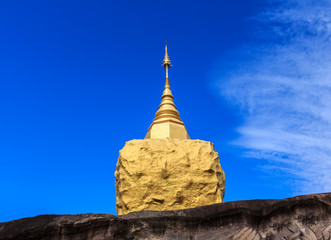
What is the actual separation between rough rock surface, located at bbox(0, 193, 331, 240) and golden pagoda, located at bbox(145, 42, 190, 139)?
18.9ft

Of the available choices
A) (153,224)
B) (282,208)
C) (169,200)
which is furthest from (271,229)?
(169,200)

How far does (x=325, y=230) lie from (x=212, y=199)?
407 cm

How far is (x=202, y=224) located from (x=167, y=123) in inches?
247

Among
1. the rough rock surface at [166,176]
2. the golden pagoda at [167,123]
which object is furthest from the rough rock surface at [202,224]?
the golden pagoda at [167,123]

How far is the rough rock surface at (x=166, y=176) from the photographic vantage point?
706 cm

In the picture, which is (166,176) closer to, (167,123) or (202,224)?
(167,123)

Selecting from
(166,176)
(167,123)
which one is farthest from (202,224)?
(167,123)

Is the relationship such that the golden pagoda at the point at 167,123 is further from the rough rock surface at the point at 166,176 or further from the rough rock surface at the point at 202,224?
the rough rock surface at the point at 202,224

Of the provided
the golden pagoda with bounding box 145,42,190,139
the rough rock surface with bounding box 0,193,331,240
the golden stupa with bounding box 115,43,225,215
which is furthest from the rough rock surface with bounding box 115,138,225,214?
the rough rock surface with bounding box 0,193,331,240

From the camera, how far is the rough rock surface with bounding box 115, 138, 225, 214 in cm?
706

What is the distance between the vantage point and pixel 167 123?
9.38m

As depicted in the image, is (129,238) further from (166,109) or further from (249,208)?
(166,109)

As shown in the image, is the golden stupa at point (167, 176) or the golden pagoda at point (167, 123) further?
the golden pagoda at point (167, 123)

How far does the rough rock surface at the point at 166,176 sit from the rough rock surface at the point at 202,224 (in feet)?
12.6
